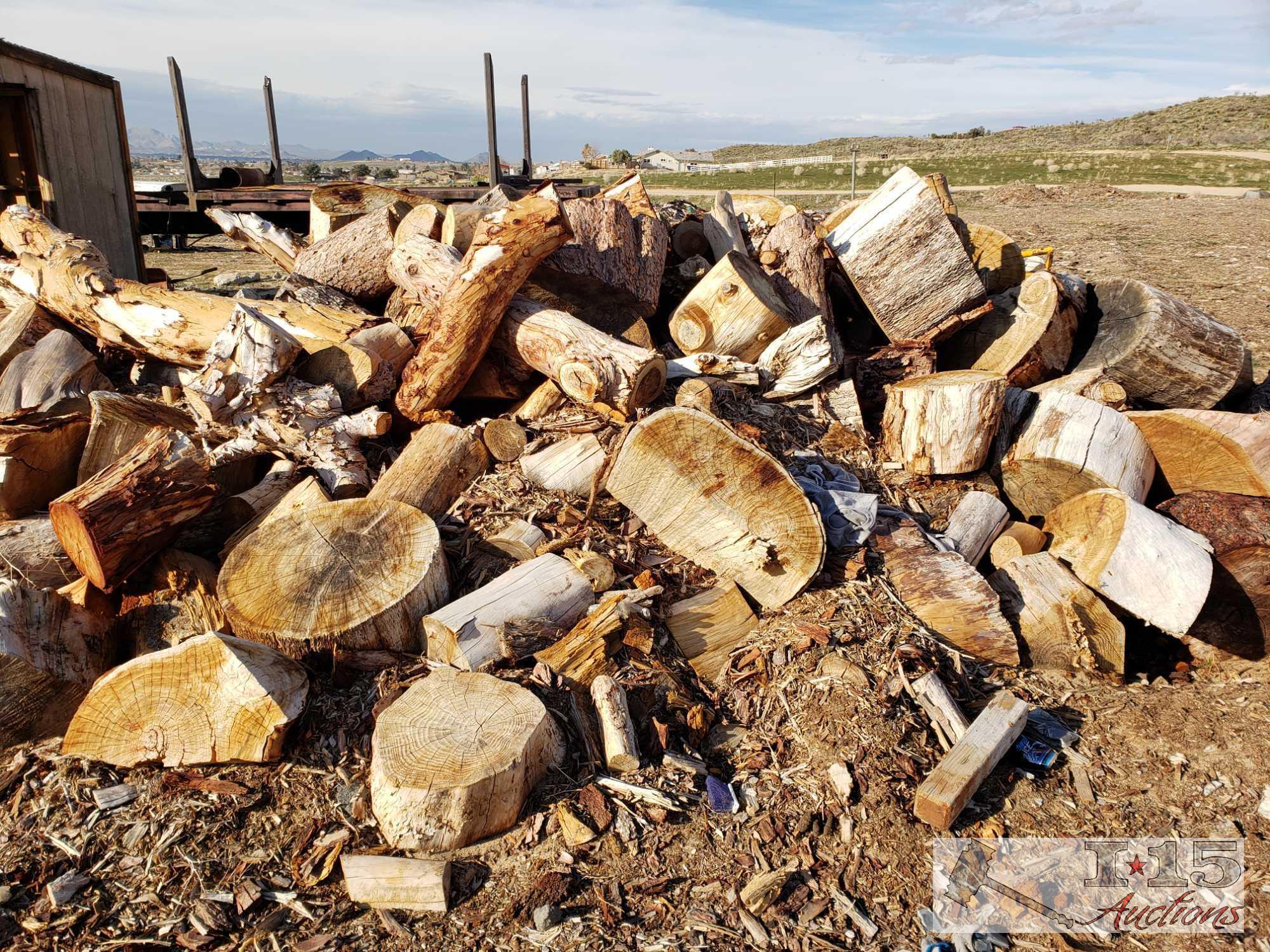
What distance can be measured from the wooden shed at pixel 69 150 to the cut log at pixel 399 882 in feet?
25.2

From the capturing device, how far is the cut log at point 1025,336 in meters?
5.20

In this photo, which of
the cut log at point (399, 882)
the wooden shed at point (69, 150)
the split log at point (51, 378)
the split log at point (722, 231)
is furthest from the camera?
the wooden shed at point (69, 150)

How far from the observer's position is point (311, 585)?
318 cm

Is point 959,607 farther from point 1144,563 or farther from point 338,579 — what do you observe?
point 338,579

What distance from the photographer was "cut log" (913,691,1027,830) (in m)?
2.77

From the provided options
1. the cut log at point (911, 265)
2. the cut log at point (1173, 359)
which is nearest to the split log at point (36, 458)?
the cut log at point (911, 265)

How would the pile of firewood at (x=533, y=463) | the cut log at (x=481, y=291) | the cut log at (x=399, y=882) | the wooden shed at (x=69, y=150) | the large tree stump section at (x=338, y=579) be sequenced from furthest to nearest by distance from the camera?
1. the wooden shed at (x=69, y=150)
2. the cut log at (x=481, y=291)
3. the large tree stump section at (x=338, y=579)
4. the pile of firewood at (x=533, y=463)
5. the cut log at (x=399, y=882)

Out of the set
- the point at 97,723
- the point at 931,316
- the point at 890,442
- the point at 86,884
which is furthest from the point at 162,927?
the point at 931,316

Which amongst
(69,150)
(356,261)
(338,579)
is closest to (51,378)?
(356,261)

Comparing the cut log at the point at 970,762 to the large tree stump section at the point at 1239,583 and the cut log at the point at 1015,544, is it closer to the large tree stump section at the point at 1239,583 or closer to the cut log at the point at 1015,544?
the cut log at the point at 1015,544

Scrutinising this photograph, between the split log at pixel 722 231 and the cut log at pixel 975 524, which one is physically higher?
the split log at pixel 722 231

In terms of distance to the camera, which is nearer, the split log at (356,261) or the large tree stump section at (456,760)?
the large tree stump section at (456,760)

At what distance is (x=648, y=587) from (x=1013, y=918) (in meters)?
1.79

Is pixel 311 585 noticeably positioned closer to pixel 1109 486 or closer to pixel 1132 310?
pixel 1109 486
